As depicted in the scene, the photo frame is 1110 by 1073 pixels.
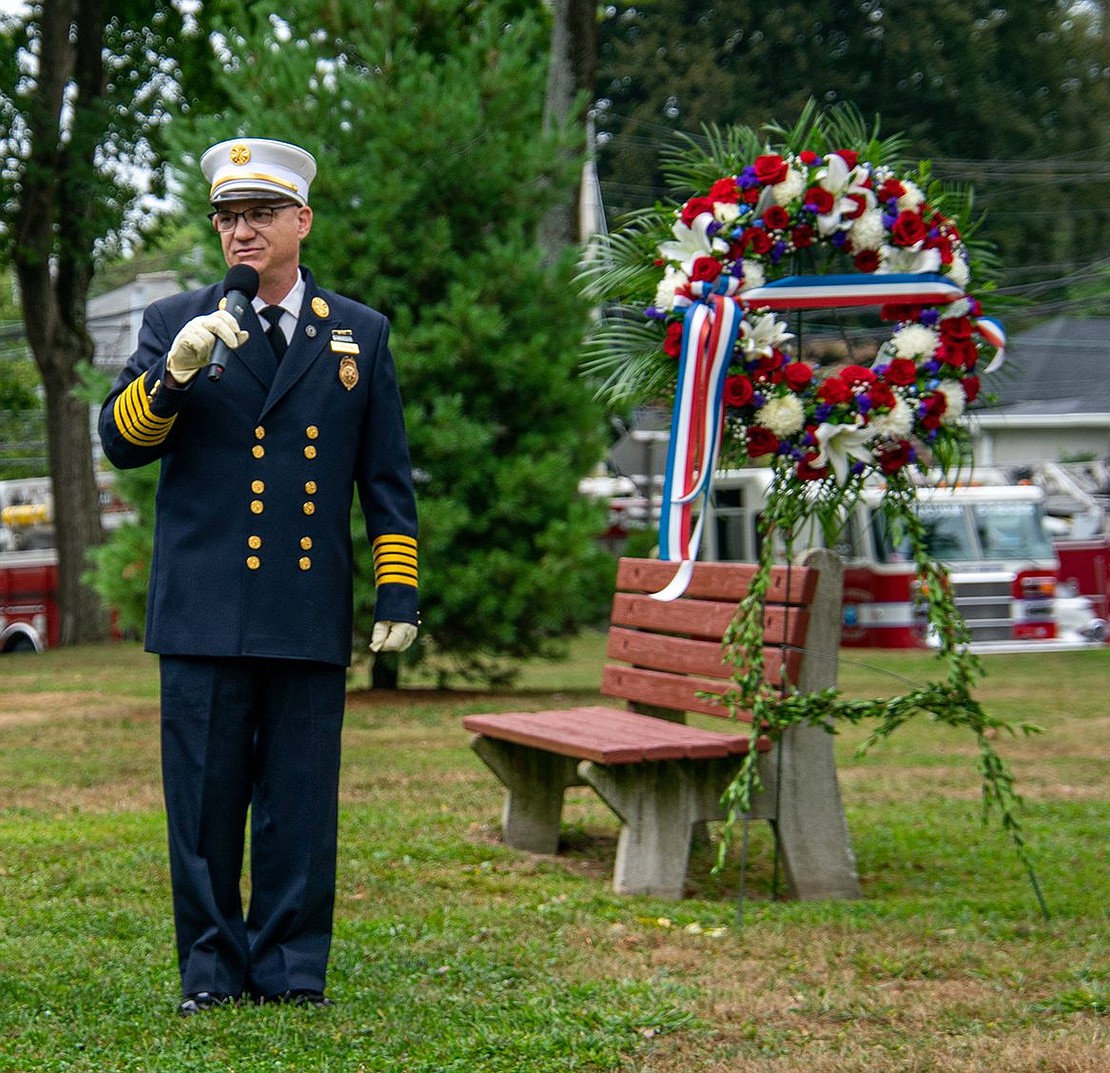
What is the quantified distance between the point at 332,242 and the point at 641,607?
6.57 meters

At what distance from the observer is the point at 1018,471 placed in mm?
26812

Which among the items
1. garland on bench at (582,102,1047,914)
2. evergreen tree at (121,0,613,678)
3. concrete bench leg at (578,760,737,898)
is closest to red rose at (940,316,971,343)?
garland on bench at (582,102,1047,914)

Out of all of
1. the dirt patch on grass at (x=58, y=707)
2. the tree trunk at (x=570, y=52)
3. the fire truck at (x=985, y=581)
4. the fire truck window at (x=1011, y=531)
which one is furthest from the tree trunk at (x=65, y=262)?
the fire truck window at (x=1011, y=531)

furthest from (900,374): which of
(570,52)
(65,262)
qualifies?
(65,262)

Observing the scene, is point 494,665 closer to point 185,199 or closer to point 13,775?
point 185,199

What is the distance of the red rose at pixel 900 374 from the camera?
595 cm

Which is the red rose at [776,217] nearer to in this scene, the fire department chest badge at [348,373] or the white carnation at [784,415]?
the white carnation at [784,415]

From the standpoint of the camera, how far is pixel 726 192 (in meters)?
6.08

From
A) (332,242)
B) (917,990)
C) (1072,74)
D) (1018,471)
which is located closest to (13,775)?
(332,242)

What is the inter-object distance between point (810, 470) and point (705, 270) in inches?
30.4

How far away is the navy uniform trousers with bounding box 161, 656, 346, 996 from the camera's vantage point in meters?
4.58

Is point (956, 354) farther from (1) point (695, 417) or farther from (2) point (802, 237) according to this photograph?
(1) point (695, 417)

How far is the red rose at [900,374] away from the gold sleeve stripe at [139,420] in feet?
Result: 8.52

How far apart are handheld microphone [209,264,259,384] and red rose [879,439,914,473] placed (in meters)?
2.41
